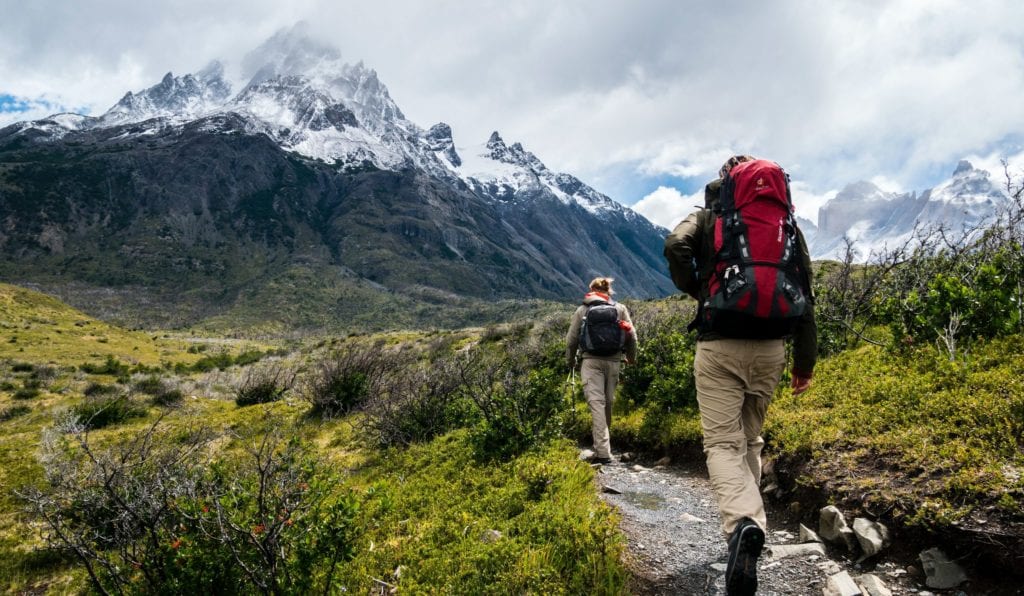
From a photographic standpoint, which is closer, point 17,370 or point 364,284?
point 17,370

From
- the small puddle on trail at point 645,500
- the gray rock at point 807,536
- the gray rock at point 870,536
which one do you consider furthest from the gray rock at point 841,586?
the small puddle on trail at point 645,500

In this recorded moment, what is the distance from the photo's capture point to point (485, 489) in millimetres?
5164

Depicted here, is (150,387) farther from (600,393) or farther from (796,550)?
(796,550)

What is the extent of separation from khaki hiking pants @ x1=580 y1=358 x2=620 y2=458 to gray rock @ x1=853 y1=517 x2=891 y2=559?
3.30 m

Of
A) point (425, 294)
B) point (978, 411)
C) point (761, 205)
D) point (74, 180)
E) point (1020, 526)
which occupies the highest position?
point (74, 180)

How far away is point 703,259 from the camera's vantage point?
363 centimetres

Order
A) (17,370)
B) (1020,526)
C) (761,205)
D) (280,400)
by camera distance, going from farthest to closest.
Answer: (17,370), (280,400), (761,205), (1020,526)

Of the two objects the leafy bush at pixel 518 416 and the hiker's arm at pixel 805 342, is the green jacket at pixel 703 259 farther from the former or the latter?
the leafy bush at pixel 518 416

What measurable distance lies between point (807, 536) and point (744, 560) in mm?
1373

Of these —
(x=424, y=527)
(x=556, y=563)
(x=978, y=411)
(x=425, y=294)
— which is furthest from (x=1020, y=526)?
(x=425, y=294)

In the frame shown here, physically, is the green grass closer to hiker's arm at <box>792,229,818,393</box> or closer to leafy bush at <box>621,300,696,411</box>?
hiker's arm at <box>792,229,818,393</box>

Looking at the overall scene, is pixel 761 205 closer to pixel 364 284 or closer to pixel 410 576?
pixel 410 576

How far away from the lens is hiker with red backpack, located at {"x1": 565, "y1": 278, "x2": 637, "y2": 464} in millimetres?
6562

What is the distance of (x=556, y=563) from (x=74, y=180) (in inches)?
9582
